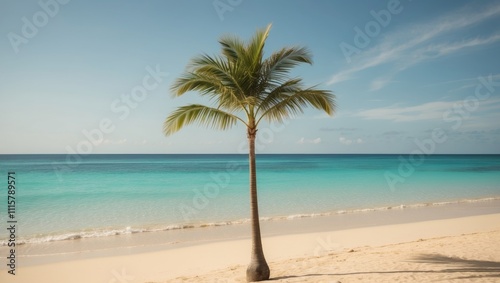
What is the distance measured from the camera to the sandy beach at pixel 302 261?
6926 mm

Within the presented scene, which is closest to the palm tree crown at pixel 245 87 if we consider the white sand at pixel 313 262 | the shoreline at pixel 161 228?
the white sand at pixel 313 262

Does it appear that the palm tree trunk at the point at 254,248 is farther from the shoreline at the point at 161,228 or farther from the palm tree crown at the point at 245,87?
the shoreline at the point at 161,228

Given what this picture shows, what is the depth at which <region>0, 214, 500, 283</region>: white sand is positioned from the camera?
6.86m

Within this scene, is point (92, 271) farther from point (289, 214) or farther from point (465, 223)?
point (465, 223)

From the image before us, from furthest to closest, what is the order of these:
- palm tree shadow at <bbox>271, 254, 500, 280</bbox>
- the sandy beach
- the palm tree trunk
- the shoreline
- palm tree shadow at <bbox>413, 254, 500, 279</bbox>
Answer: the shoreline → the sandy beach → the palm tree trunk → palm tree shadow at <bbox>413, 254, 500, 279</bbox> → palm tree shadow at <bbox>271, 254, 500, 280</bbox>

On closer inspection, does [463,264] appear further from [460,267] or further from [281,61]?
[281,61]

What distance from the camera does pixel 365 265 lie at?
301 inches

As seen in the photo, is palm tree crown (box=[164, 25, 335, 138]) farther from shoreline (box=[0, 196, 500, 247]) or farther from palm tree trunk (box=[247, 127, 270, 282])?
shoreline (box=[0, 196, 500, 247])

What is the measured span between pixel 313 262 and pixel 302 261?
0.34 meters

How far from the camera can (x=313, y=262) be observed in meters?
8.40

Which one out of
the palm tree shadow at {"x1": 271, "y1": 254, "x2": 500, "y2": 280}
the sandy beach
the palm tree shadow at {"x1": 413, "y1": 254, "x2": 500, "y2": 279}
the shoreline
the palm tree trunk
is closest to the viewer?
the palm tree shadow at {"x1": 271, "y1": 254, "x2": 500, "y2": 280}

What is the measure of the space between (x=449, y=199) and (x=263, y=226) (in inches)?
669

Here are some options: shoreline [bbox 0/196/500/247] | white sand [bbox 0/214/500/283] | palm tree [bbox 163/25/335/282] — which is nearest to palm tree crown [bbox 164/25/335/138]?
palm tree [bbox 163/25/335/282]

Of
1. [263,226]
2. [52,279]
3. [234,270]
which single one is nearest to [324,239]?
[263,226]
